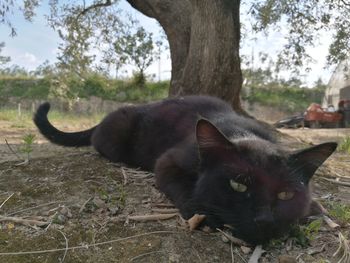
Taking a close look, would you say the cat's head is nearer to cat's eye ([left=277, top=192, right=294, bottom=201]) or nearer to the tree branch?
cat's eye ([left=277, top=192, right=294, bottom=201])

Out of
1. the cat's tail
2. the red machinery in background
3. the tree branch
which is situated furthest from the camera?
the red machinery in background

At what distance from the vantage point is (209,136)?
199 cm

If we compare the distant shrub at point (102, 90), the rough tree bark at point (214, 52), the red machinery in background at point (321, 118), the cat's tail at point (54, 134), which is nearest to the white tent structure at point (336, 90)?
the red machinery in background at point (321, 118)

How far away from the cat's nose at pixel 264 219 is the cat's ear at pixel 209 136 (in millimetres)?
375

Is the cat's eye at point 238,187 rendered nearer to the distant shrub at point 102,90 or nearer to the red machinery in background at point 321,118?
the red machinery in background at point 321,118

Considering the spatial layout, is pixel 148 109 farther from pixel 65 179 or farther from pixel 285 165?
pixel 285 165

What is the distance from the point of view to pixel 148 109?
3400 millimetres

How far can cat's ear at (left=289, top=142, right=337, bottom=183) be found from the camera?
1953 millimetres

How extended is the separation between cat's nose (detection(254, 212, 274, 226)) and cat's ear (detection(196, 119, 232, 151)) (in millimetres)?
375

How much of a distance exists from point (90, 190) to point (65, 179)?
28 centimetres

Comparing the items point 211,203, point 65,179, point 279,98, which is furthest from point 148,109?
point 279,98

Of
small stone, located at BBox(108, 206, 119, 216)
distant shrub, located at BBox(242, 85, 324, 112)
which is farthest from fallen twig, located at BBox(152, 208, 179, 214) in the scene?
distant shrub, located at BBox(242, 85, 324, 112)

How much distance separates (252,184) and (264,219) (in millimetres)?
159

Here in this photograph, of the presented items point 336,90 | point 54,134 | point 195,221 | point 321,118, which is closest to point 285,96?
point 336,90
